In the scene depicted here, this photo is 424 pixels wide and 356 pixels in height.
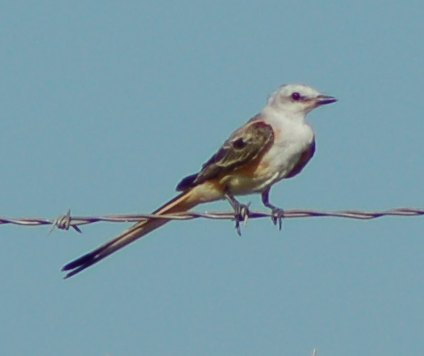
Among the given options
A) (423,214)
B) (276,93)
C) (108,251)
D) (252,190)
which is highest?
(276,93)

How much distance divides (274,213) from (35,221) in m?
1.79

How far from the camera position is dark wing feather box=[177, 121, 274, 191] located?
9125 mm

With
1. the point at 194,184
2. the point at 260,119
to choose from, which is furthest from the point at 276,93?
the point at 194,184

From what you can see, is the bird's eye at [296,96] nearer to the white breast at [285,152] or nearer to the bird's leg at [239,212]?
the white breast at [285,152]

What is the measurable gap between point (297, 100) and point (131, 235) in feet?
5.44

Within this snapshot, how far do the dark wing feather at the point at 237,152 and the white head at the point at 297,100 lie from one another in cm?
25

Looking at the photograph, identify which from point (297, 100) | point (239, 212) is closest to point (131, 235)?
point (239, 212)

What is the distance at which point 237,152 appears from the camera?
9.17 metres

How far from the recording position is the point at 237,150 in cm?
917

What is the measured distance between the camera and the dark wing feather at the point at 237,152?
29.9 ft

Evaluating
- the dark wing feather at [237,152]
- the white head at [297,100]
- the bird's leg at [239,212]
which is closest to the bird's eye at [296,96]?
the white head at [297,100]

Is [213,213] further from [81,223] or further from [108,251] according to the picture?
[108,251]

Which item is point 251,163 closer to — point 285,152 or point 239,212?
point 285,152

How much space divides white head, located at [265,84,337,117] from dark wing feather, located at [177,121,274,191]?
0.81 feet
